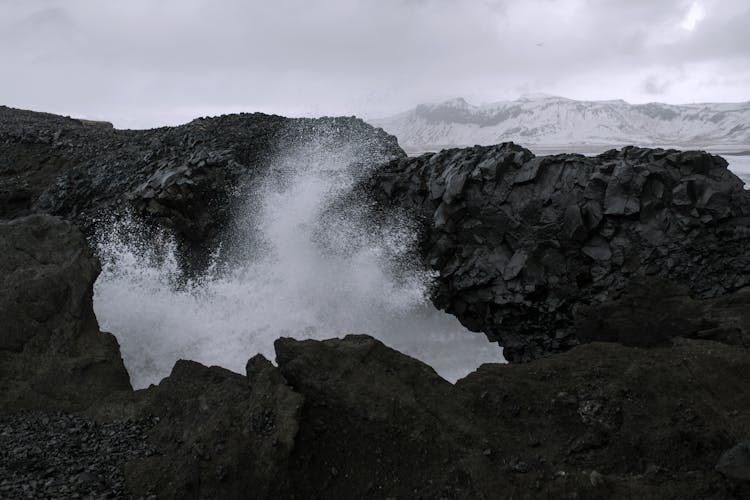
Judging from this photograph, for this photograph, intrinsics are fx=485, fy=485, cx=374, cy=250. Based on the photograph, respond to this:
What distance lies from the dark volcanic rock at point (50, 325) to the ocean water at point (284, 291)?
292 centimetres

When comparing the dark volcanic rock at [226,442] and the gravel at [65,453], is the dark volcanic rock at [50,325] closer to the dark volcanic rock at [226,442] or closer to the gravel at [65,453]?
the gravel at [65,453]

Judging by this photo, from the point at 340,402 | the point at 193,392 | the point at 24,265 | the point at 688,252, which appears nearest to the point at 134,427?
the point at 193,392

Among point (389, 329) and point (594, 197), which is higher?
point (594, 197)

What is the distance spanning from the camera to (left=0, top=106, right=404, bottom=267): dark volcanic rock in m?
16.5

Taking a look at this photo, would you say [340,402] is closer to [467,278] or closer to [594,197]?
[467,278]

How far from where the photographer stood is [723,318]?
8609mm

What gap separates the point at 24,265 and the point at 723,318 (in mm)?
13005

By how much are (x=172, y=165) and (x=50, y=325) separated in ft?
33.1

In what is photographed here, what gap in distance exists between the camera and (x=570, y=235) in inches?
515

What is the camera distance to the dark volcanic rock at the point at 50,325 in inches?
299

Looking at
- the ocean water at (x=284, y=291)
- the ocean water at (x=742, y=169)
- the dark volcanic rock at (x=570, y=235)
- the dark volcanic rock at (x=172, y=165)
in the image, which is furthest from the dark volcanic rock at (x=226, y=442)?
the ocean water at (x=742, y=169)

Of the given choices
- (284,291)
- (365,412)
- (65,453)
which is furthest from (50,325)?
(284,291)

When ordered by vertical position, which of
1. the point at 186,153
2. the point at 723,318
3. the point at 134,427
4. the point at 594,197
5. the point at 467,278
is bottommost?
the point at 134,427

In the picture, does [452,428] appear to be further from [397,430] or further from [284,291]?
[284,291]
